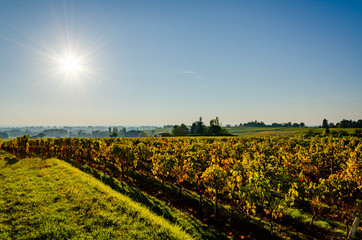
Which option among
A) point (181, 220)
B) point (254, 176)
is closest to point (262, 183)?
point (254, 176)

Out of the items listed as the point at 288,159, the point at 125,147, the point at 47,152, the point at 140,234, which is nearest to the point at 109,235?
the point at 140,234

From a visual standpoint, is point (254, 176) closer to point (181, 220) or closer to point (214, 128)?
point (181, 220)

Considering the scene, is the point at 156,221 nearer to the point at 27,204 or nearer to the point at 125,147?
the point at 27,204

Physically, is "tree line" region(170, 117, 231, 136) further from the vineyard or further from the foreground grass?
the foreground grass

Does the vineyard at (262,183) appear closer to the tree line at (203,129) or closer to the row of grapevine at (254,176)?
the row of grapevine at (254,176)

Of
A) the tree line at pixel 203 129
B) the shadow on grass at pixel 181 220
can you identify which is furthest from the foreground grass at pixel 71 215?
the tree line at pixel 203 129

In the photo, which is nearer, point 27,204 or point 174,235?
point 174,235

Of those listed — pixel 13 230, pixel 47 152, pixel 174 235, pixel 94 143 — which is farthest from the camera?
pixel 47 152

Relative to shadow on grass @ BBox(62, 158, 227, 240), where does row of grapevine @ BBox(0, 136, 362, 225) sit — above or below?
above

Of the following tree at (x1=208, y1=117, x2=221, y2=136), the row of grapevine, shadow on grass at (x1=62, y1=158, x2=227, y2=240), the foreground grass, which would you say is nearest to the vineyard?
the row of grapevine

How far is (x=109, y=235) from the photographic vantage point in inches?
381

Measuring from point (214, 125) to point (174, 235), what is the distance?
4575 inches

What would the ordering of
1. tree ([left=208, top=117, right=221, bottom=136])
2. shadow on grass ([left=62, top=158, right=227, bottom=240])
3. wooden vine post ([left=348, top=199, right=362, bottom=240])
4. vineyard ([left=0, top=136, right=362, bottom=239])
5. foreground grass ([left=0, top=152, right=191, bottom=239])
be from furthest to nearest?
tree ([left=208, top=117, right=221, bottom=136]) → vineyard ([left=0, top=136, right=362, bottom=239]) → shadow on grass ([left=62, top=158, right=227, bottom=240]) → wooden vine post ([left=348, top=199, right=362, bottom=240]) → foreground grass ([left=0, top=152, right=191, bottom=239])

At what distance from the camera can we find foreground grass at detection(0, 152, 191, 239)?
9742 mm
